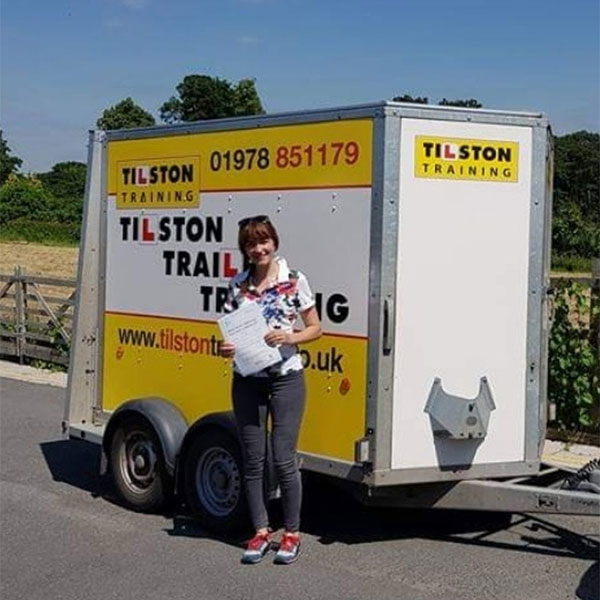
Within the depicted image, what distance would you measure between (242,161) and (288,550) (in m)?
2.38

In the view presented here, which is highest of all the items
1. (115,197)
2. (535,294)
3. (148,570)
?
(115,197)

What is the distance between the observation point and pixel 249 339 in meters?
5.95

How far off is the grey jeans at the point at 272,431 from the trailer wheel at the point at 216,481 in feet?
1.20

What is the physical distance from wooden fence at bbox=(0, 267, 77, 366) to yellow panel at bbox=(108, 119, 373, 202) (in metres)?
7.43

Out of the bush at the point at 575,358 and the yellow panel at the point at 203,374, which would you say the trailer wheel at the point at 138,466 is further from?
the bush at the point at 575,358

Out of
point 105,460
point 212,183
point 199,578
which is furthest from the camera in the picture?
point 105,460

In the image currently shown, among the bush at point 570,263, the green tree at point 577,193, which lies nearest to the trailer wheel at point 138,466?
the green tree at point 577,193

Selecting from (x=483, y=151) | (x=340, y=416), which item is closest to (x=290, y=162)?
(x=483, y=151)

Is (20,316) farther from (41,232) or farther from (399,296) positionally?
(41,232)

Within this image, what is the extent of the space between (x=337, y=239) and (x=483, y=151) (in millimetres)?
957

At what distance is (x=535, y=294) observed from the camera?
20.6 ft

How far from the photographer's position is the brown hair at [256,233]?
5961mm

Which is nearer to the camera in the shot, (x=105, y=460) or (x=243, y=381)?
(x=243, y=381)

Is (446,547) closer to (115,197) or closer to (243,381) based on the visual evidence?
(243,381)
